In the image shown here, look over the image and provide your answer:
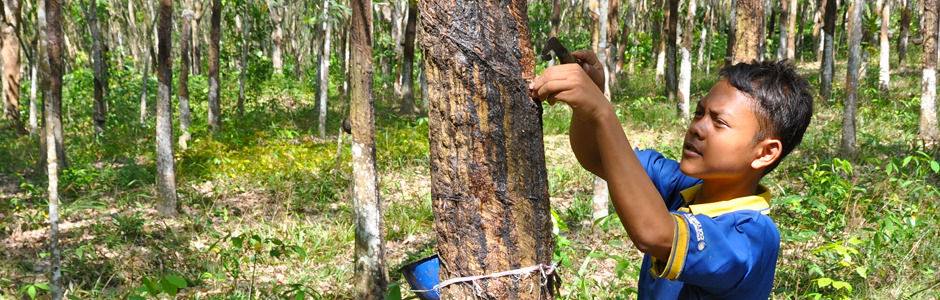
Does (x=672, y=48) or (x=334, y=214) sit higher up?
(x=672, y=48)

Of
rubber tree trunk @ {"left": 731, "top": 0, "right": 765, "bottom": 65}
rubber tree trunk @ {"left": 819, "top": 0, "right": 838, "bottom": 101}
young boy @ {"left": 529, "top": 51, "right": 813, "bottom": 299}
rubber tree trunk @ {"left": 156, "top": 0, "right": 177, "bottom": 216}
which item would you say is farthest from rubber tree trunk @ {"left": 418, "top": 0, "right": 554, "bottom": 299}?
rubber tree trunk @ {"left": 819, "top": 0, "right": 838, "bottom": 101}

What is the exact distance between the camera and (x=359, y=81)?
3.93m

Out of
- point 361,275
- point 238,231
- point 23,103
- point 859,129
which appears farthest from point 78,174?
point 23,103

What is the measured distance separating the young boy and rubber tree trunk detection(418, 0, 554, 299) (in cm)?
10

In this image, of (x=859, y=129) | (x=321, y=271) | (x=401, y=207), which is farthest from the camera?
(x=859, y=129)

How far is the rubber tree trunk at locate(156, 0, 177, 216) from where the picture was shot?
235 inches

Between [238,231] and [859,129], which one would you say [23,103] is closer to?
[238,231]

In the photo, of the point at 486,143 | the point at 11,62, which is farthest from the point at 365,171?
the point at 11,62

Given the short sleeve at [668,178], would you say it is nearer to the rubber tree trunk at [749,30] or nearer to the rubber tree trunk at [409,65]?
the rubber tree trunk at [749,30]

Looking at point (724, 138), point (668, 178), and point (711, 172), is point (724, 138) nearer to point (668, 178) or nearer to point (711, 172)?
point (711, 172)

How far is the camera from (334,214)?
20.4 feet

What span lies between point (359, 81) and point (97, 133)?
8.18m

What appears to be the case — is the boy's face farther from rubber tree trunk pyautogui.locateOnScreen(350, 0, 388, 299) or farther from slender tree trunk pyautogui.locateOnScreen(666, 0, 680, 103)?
slender tree trunk pyautogui.locateOnScreen(666, 0, 680, 103)

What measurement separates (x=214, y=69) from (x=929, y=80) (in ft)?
35.2
